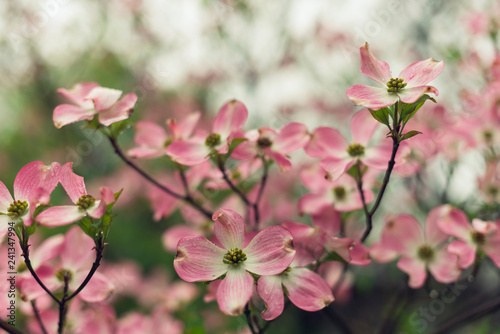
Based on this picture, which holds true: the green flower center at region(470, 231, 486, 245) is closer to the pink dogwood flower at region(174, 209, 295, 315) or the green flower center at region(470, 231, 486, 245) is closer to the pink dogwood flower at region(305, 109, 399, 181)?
the pink dogwood flower at region(305, 109, 399, 181)

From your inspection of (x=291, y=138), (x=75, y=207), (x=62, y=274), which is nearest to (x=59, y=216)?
(x=75, y=207)

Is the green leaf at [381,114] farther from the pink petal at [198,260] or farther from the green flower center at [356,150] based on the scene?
the pink petal at [198,260]

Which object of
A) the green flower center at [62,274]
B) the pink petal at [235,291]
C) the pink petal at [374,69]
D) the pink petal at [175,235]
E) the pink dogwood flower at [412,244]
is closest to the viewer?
the pink petal at [235,291]

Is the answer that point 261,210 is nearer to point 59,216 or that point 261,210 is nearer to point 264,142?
point 264,142

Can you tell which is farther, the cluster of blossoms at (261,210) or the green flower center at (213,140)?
the green flower center at (213,140)

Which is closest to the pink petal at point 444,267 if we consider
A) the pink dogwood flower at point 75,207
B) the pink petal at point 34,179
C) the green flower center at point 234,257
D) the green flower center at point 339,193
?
the green flower center at point 339,193

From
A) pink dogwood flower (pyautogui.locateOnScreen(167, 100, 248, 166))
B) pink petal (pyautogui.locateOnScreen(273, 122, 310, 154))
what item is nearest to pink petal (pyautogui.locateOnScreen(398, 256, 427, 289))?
pink petal (pyautogui.locateOnScreen(273, 122, 310, 154))

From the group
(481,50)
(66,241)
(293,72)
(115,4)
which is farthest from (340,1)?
(66,241)

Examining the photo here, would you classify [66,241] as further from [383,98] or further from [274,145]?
[383,98]
